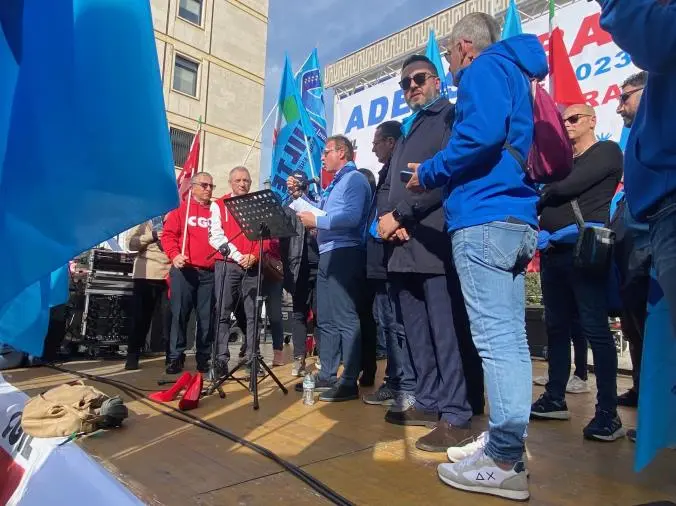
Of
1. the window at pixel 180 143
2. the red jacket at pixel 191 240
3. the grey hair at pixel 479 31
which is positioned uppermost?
the window at pixel 180 143

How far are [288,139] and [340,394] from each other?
14.5 feet

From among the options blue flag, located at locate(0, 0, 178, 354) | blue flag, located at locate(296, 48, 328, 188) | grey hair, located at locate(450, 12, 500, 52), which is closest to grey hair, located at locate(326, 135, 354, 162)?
grey hair, located at locate(450, 12, 500, 52)

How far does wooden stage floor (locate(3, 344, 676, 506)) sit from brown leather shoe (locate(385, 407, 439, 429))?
0.06 m

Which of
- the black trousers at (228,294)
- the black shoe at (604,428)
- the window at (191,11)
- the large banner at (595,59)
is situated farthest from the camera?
the window at (191,11)

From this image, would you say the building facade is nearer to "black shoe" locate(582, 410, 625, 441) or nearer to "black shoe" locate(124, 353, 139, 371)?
"black shoe" locate(124, 353, 139, 371)

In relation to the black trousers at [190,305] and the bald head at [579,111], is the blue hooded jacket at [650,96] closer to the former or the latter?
Result: the bald head at [579,111]

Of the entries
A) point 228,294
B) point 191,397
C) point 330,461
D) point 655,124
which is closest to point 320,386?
point 191,397

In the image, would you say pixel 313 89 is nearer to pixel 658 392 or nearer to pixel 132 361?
pixel 132 361

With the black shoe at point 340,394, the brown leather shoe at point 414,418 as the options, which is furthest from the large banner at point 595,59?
the brown leather shoe at point 414,418

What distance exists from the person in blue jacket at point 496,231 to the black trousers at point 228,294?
2854 millimetres

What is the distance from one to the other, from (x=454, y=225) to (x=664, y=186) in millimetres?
866

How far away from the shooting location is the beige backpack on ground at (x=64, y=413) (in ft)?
7.98

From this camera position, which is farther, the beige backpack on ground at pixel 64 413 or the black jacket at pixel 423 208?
the black jacket at pixel 423 208

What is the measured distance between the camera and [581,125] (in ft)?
10.1
